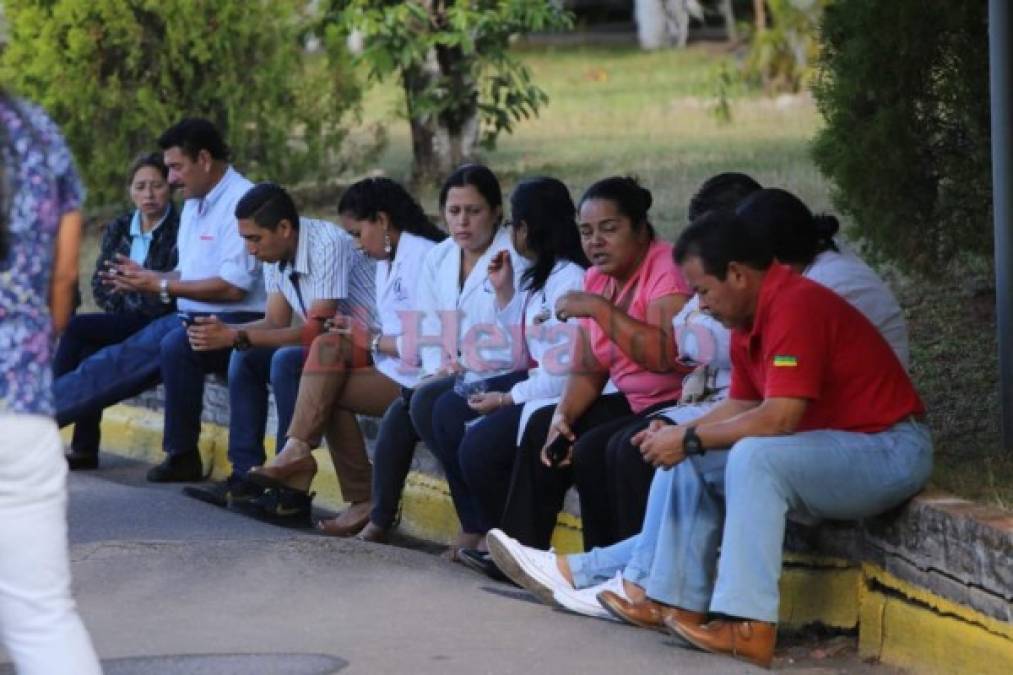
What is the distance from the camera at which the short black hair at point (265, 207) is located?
905 cm

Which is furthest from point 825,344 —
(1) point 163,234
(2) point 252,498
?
(1) point 163,234

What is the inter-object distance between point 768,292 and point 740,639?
1057mm

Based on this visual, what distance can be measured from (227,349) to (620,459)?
3.14m

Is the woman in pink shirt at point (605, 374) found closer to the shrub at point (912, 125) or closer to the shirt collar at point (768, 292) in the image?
the shirt collar at point (768, 292)

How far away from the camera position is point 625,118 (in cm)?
2105

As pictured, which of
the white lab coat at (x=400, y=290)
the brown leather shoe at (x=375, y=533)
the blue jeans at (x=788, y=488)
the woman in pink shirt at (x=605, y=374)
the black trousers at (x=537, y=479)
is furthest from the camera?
the white lab coat at (x=400, y=290)

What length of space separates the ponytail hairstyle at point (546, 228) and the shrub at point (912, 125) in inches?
91.3

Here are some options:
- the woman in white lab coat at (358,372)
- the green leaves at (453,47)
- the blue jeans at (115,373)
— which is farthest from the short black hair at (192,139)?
the green leaves at (453,47)

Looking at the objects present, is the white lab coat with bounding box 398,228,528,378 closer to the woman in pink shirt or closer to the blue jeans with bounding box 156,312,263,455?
the woman in pink shirt

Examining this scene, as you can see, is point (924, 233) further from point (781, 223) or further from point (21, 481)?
point (21, 481)

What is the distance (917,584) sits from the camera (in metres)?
6.23

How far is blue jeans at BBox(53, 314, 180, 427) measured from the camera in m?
9.90

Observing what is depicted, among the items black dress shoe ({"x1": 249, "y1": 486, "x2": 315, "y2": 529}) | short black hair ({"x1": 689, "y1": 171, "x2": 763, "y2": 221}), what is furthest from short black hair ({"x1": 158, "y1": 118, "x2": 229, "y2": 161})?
short black hair ({"x1": 689, "y1": 171, "x2": 763, "y2": 221})

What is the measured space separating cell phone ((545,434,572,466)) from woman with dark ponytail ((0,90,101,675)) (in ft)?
8.76
